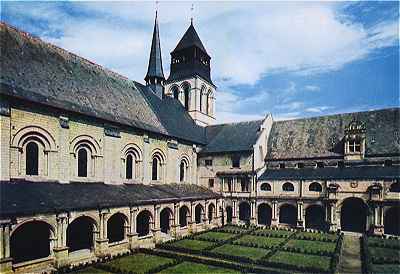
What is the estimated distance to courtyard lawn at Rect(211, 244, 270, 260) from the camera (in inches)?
890

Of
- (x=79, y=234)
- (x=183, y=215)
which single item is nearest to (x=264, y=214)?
(x=183, y=215)

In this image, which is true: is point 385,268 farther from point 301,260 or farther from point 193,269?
point 193,269

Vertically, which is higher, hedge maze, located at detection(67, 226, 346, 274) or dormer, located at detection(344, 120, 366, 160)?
dormer, located at detection(344, 120, 366, 160)

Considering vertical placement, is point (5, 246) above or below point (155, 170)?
below

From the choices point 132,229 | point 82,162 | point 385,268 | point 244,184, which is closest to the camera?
point 385,268

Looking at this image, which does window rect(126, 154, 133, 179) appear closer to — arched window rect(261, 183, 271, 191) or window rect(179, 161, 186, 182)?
window rect(179, 161, 186, 182)

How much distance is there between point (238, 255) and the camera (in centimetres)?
2253

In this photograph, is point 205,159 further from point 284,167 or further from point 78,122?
point 78,122

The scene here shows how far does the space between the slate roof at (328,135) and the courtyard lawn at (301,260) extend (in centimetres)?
1764

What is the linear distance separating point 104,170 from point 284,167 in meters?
23.8

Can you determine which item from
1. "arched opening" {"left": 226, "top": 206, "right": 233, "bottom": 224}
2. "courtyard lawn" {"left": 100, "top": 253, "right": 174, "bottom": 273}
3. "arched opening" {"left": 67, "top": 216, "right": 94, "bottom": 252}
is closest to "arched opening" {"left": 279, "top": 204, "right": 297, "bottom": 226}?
"arched opening" {"left": 226, "top": 206, "right": 233, "bottom": 224}

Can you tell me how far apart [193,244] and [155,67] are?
25.0 meters

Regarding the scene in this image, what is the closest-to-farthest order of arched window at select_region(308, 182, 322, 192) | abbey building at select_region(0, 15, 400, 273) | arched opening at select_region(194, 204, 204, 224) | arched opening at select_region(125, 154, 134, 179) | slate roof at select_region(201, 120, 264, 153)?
abbey building at select_region(0, 15, 400, 273), arched opening at select_region(125, 154, 134, 179), arched window at select_region(308, 182, 322, 192), arched opening at select_region(194, 204, 204, 224), slate roof at select_region(201, 120, 264, 153)

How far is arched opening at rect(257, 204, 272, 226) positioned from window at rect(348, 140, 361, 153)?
482 inches
